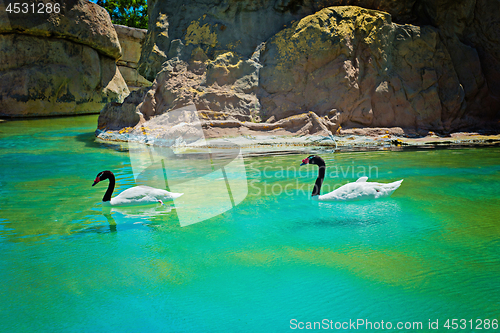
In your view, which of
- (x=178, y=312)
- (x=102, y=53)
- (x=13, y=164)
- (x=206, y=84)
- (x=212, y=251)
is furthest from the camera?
(x=102, y=53)

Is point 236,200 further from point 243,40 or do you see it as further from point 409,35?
point 409,35

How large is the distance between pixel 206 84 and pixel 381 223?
281 inches

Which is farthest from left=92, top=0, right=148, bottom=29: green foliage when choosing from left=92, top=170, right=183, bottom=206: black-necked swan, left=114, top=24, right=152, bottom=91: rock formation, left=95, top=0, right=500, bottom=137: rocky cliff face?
left=92, top=170, right=183, bottom=206: black-necked swan

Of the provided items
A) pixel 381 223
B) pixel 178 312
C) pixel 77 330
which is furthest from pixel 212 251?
pixel 381 223

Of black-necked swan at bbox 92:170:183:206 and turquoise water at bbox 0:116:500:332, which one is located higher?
black-necked swan at bbox 92:170:183:206

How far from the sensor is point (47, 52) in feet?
55.7

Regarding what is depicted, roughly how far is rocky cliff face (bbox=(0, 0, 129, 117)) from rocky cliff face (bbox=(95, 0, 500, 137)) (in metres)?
7.63

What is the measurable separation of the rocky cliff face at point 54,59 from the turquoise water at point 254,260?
38.8 feet

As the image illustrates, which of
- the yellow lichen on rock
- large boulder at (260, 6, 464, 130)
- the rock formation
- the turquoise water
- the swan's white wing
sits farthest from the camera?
the rock formation

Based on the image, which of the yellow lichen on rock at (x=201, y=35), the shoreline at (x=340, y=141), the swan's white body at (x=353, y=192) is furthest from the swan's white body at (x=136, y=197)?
the yellow lichen on rock at (x=201, y=35)

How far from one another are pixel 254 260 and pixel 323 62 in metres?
7.82

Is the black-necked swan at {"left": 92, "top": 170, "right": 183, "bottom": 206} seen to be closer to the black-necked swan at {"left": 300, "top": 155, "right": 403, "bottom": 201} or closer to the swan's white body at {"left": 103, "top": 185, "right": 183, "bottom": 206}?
the swan's white body at {"left": 103, "top": 185, "right": 183, "bottom": 206}

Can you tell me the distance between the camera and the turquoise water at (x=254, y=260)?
2.75m

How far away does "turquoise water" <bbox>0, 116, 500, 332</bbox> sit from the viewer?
9.01 ft
